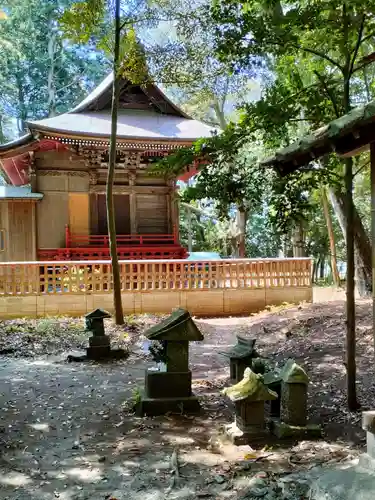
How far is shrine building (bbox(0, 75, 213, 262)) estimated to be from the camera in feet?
52.1

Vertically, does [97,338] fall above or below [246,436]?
above

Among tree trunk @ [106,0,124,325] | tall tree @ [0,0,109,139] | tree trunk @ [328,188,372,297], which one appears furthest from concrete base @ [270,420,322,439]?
tall tree @ [0,0,109,139]

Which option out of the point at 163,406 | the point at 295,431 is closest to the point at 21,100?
the point at 163,406

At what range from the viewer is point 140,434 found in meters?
5.07

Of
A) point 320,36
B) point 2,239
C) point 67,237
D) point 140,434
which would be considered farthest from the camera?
point 2,239

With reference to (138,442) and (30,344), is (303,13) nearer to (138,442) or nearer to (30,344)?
(138,442)

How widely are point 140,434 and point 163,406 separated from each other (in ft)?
2.21

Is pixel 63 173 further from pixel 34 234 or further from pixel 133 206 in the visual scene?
pixel 133 206

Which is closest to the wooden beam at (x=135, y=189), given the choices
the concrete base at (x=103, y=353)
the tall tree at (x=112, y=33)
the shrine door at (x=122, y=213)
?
the shrine door at (x=122, y=213)

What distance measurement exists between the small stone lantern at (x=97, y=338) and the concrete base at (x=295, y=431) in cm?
497

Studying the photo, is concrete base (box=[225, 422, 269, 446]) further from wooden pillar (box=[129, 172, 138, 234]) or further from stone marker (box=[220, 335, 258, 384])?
wooden pillar (box=[129, 172, 138, 234])

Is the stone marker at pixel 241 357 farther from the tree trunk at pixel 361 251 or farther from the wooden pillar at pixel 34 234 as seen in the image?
the wooden pillar at pixel 34 234

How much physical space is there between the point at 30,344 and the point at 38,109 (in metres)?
31.4

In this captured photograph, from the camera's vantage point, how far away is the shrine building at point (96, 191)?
1588 cm
